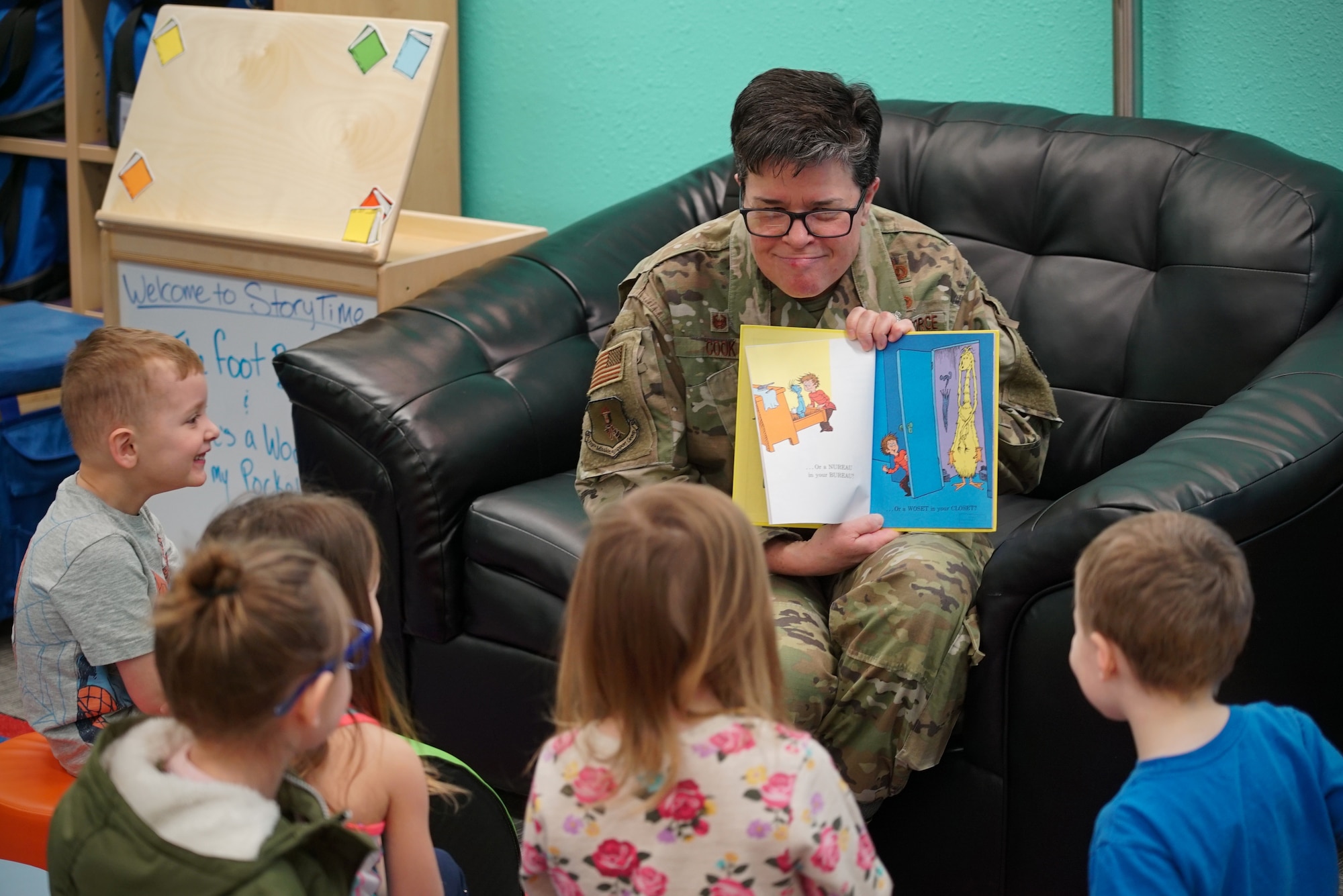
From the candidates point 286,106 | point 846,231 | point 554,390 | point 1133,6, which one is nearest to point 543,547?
point 554,390

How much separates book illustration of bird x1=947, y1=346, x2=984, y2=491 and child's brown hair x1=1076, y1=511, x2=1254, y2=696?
59cm

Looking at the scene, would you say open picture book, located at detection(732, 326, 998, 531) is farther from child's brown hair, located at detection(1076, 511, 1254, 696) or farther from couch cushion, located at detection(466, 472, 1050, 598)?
child's brown hair, located at detection(1076, 511, 1254, 696)

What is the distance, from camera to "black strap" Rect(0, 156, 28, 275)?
11.5ft

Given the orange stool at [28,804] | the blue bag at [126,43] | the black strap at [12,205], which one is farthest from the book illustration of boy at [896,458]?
the black strap at [12,205]

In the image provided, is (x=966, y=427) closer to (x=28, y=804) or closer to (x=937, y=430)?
(x=937, y=430)

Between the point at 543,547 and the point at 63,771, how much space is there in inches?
28.2

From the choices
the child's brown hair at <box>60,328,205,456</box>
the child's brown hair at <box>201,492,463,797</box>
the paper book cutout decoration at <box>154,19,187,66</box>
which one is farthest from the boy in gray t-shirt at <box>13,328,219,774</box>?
the paper book cutout decoration at <box>154,19,187,66</box>

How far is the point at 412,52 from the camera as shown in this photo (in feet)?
8.39

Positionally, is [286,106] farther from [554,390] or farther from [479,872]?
[479,872]

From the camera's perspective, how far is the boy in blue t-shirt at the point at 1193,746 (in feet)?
3.66

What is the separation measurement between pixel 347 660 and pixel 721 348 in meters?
1.00

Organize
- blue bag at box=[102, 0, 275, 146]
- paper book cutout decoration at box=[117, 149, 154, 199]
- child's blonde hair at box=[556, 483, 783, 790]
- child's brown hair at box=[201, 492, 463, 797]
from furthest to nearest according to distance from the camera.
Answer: blue bag at box=[102, 0, 275, 146] < paper book cutout decoration at box=[117, 149, 154, 199] < child's brown hair at box=[201, 492, 463, 797] < child's blonde hair at box=[556, 483, 783, 790]

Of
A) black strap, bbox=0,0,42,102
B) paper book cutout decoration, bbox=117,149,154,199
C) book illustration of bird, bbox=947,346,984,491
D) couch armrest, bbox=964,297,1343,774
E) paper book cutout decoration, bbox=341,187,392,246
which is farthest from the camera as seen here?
black strap, bbox=0,0,42,102

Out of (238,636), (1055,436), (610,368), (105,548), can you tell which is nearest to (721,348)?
(610,368)
